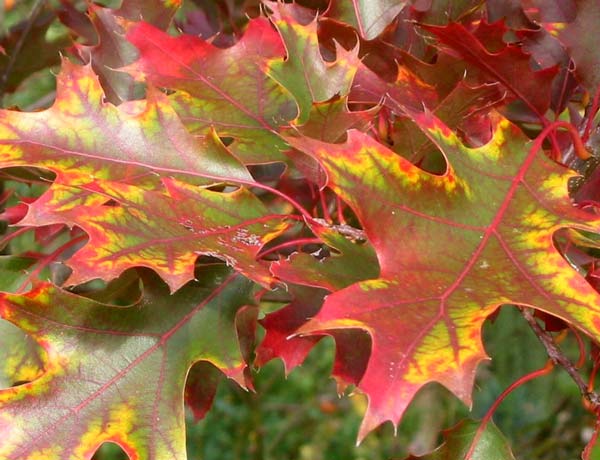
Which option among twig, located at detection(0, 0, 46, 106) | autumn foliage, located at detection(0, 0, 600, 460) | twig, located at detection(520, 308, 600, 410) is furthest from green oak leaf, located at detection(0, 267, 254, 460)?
twig, located at detection(0, 0, 46, 106)

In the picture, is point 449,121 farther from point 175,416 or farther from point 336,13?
point 175,416

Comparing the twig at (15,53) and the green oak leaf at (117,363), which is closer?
the green oak leaf at (117,363)

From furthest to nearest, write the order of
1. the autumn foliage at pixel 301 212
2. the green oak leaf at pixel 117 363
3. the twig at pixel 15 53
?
1. the twig at pixel 15 53
2. the green oak leaf at pixel 117 363
3. the autumn foliage at pixel 301 212

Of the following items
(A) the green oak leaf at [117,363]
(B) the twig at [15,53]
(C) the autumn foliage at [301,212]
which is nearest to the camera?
(C) the autumn foliage at [301,212]

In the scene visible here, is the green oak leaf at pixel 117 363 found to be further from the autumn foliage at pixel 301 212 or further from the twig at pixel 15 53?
the twig at pixel 15 53

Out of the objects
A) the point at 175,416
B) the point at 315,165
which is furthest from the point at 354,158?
the point at 175,416

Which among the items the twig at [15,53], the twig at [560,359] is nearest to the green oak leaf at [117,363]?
the twig at [560,359]

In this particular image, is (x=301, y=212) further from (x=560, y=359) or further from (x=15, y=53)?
(x=15, y=53)

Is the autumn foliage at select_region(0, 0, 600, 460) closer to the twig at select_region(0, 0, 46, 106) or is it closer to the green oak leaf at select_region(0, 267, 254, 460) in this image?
the green oak leaf at select_region(0, 267, 254, 460)
